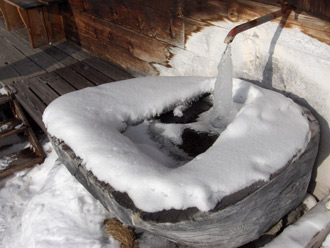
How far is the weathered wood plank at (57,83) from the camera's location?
348cm

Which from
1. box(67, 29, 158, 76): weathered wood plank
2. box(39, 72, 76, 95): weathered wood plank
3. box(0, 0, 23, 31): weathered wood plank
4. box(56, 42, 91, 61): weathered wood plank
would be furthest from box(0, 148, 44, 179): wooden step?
box(0, 0, 23, 31): weathered wood plank

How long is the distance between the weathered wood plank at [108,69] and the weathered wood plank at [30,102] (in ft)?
2.71

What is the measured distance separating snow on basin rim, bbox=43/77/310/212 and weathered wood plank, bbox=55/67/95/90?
151cm

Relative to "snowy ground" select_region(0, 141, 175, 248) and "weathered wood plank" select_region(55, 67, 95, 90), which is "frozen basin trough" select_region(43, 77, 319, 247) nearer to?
"snowy ground" select_region(0, 141, 175, 248)

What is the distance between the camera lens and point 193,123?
2.03 meters

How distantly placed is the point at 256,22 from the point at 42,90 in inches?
102

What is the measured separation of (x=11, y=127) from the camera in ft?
10.5

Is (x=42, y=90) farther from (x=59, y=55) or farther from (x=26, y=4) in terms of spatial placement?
(x=26, y=4)

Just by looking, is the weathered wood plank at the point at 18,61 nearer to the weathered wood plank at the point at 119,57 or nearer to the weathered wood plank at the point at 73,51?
the weathered wood plank at the point at 73,51

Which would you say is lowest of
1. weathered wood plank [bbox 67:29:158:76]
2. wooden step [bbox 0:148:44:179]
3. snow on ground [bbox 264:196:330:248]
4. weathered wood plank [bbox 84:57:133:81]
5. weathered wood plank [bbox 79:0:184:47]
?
wooden step [bbox 0:148:44:179]

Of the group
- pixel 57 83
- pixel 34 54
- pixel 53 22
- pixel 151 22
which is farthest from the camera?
pixel 53 22

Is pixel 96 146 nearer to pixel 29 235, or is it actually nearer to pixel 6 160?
pixel 29 235

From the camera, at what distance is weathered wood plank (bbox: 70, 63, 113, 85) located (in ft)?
11.8

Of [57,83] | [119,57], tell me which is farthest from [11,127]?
[119,57]
